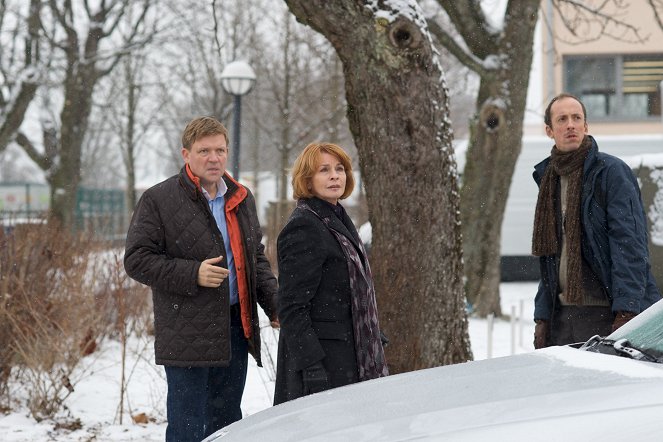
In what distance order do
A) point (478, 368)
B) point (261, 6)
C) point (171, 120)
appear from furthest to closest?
point (171, 120), point (261, 6), point (478, 368)

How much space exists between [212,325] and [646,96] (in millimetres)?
24791

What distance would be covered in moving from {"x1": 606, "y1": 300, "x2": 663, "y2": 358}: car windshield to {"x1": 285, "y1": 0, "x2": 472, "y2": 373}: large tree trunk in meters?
2.46

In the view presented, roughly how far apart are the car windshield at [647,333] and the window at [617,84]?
932 inches

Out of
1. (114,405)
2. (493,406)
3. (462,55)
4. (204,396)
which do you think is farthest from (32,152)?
(493,406)

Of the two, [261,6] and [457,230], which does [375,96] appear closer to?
[457,230]

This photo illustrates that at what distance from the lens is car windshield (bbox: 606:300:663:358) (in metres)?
2.76

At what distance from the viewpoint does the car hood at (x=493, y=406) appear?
207 cm

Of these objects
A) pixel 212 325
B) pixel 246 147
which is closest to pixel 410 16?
pixel 212 325

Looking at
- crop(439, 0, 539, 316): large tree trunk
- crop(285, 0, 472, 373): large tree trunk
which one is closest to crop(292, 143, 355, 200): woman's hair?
crop(285, 0, 472, 373): large tree trunk

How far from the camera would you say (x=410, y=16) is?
545cm

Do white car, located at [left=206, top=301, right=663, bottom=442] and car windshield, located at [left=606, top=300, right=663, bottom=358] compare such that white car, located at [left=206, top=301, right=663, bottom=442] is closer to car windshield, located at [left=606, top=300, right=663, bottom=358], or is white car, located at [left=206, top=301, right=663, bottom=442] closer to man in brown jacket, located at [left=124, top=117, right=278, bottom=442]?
car windshield, located at [left=606, top=300, right=663, bottom=358]

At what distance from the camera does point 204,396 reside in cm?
419

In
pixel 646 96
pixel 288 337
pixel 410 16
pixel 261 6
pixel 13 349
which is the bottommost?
pixel 13 349

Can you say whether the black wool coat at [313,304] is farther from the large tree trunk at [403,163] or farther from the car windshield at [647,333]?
the large tree trunk at [403,163]
